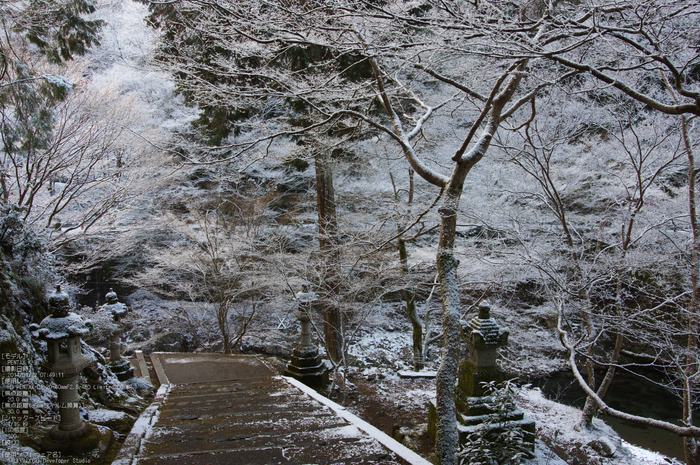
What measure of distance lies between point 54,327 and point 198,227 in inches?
329

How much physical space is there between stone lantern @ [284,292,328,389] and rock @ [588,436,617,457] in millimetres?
4494

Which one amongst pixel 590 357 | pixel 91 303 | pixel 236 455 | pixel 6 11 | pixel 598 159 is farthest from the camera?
pixel 91 303

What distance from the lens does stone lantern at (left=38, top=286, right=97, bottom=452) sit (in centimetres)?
306

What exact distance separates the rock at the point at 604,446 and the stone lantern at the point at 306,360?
4.49 metres

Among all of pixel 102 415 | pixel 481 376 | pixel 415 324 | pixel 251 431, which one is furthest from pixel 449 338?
pixel 415 324

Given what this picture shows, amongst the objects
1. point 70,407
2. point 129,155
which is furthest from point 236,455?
point 129,155

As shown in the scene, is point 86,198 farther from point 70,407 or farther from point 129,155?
point 70,407

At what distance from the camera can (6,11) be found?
5129mm

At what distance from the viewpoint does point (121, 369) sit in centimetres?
606

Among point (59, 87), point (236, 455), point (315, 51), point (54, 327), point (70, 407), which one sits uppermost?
point (315, 51)

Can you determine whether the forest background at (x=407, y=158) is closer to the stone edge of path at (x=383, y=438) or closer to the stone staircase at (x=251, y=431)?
the stone edge of path at (x=383, y=438)

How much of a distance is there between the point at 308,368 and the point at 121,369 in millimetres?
2993

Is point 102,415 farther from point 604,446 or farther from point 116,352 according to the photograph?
point 604,446

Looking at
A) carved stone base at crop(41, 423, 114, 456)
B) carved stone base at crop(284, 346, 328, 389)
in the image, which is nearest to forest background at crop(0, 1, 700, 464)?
carved stone base at crop(284, 346, 328, 389)
